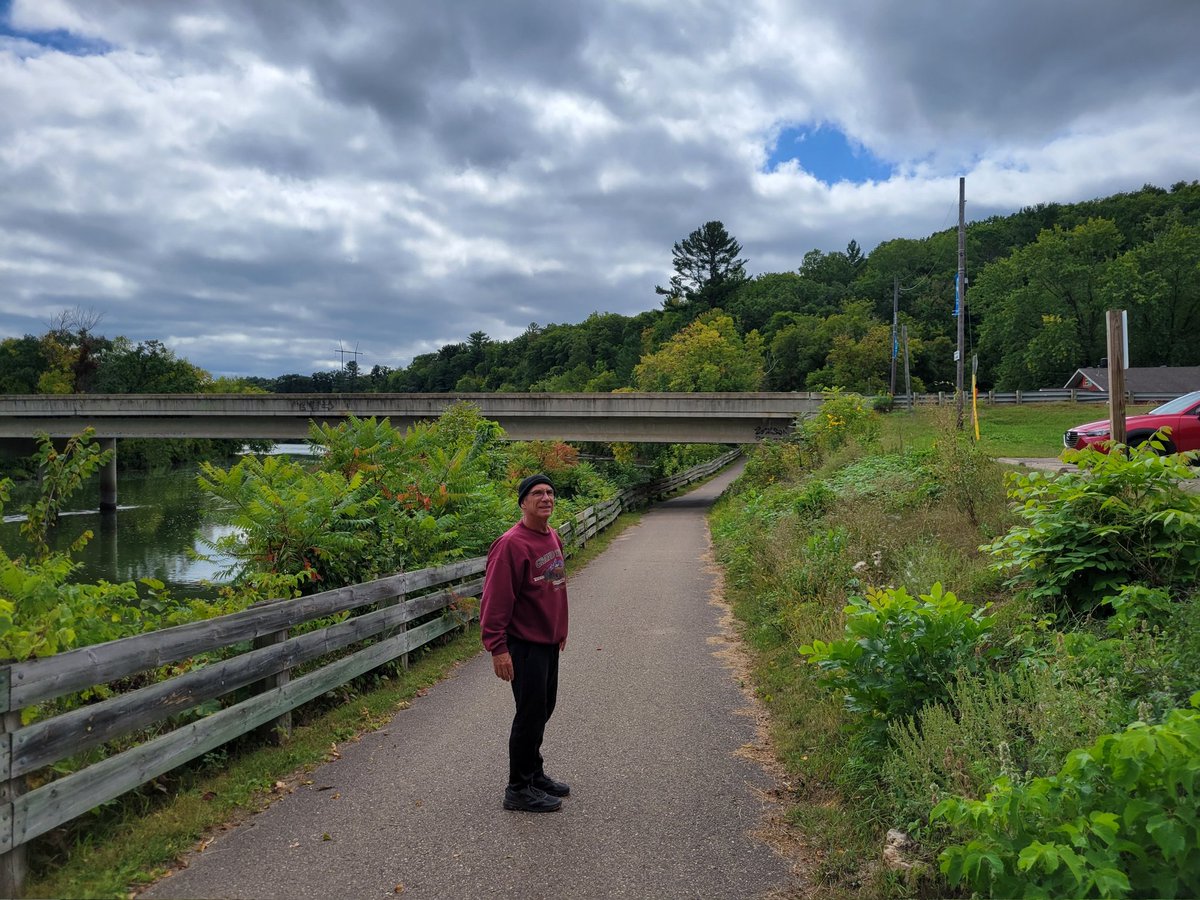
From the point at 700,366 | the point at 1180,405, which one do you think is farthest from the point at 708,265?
the point at 1180,405

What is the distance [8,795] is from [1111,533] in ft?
22.1

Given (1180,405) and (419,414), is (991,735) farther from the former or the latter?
(419,414)

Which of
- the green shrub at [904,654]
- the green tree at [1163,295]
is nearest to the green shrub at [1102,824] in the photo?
the green shrub at [904,654]

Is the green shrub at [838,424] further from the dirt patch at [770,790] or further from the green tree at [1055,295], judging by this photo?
the green tree at [1055,295]

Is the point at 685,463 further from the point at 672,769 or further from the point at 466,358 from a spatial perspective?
the point at 466,358

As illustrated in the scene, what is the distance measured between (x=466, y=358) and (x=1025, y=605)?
158 m

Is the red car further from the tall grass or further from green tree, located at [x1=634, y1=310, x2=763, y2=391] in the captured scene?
green tree, located at [x1=634, y1=310, x2=763, y2=391]

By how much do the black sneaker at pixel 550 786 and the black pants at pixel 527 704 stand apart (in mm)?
53

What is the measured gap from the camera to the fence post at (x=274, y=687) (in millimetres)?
5535

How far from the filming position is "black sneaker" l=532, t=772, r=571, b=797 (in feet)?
15.6


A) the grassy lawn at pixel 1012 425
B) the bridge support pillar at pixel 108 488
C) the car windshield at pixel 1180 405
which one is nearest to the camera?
the car windshield at pixel 1180 405

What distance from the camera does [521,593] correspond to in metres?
4.70

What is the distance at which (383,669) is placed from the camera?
7.64 meters

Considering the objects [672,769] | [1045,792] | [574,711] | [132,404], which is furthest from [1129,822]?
[132,404]
